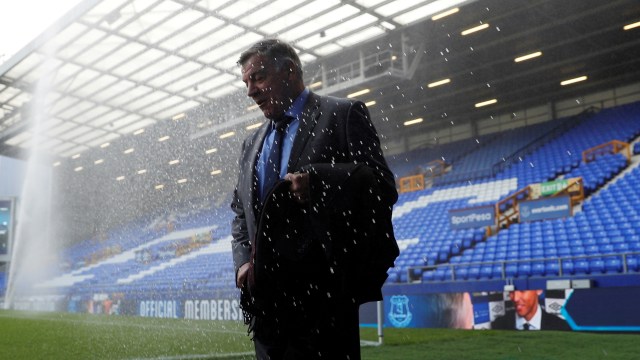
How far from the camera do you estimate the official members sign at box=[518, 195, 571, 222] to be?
1339 cm

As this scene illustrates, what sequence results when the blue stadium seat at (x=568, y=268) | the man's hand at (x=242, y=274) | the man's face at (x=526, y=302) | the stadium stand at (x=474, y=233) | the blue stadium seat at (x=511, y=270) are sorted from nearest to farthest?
the man's hand at (x=242, y=274) < the man's face at (x=526, y=302) < the blue stadium seat at (x=568, y=268) < the blue stadium seat at (x=511, y=270) < the stadium stand at (x=474, y=233)

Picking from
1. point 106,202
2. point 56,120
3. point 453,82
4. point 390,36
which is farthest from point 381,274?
point 106,202

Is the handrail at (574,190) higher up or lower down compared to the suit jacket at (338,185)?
higher up

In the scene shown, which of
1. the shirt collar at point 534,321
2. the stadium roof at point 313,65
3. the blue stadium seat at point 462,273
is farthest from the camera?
the stadium roof at point 313,65

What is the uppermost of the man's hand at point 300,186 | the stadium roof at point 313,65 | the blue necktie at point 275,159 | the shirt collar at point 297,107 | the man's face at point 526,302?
the stadium roof at point 313,65

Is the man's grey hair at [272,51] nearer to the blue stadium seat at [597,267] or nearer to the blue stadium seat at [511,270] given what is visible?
the blue stadium seat at [597,267]

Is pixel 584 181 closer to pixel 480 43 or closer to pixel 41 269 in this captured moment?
pixel 480 43

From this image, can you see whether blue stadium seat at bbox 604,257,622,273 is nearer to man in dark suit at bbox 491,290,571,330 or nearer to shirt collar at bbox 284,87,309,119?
man in dark suit at bbox 491,290,571,330

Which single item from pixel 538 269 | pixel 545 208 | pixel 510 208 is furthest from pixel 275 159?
pixel 510 208

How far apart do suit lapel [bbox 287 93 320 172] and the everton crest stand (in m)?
9.99

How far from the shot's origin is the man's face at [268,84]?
4.84ft

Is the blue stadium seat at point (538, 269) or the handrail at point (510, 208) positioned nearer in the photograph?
the blue stadium seat at point (538, 269)

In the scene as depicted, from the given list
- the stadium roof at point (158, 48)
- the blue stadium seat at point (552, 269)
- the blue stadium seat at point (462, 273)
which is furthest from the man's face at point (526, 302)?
the stadium roof at point (158, 48)

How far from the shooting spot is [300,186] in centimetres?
128
